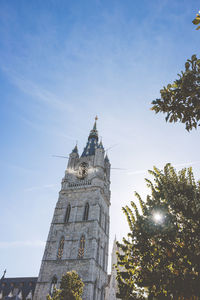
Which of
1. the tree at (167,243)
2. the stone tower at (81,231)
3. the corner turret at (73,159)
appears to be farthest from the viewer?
the corner turret at (73,159)

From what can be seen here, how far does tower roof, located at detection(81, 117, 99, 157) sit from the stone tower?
85.6 inches

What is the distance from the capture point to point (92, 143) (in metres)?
45.2

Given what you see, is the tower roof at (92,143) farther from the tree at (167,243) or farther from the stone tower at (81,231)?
the tree at (167,243)

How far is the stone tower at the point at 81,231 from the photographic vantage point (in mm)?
26172

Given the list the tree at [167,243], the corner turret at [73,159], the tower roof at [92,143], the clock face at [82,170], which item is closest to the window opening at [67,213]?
the clock face at [82,170]

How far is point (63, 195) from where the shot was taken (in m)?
34.8

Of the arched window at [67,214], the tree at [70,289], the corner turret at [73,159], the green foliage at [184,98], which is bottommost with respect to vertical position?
the tree at [70,289]

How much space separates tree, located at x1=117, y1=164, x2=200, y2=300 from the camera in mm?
6535

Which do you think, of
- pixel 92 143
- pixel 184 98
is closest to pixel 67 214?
pixel 92 143

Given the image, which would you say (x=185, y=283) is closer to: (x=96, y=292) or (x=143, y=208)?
(x=143, y=208)

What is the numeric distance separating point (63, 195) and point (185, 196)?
29181 millimetres

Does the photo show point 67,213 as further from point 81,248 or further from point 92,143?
point 92,143

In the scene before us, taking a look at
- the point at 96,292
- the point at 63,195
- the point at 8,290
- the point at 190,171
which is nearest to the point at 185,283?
the point at 190,171

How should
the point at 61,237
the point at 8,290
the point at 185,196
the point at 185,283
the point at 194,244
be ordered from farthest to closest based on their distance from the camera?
the point at 8,290 < the point at 61,237 < the point at 185,196 < the point at 194,244 < the point at 185,283
